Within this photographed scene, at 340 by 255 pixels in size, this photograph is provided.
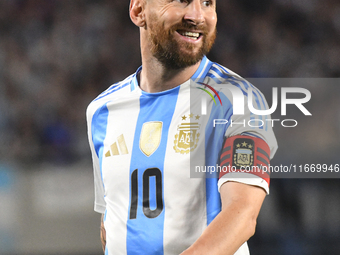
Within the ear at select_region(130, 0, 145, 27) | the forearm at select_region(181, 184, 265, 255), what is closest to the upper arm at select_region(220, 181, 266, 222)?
the forearm at select_region(181, 184, 265, 255)

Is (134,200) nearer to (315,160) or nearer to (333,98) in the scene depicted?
(315,160)

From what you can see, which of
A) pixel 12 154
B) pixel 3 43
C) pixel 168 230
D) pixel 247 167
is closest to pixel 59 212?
pixel 12 154

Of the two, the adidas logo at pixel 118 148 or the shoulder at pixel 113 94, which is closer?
the adidas logo at pixel 118 148

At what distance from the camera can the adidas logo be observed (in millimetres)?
1413

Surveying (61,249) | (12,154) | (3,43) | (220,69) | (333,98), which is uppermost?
(3,43)

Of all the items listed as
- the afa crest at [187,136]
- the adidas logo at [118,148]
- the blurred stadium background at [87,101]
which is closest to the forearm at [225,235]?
the afa crest at [187,136]

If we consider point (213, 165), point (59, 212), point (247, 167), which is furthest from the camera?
point (59, 212)

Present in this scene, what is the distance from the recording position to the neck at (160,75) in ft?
4.52

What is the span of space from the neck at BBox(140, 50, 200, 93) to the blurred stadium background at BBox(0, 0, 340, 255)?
202 cm

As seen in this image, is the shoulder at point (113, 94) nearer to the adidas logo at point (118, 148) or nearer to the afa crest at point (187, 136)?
the adidas logo at point (118, 148)

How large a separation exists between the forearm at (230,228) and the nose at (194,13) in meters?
0.55

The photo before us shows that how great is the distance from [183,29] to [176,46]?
59mm

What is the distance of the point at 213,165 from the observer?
121 cm

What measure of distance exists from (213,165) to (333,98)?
2.44 m
